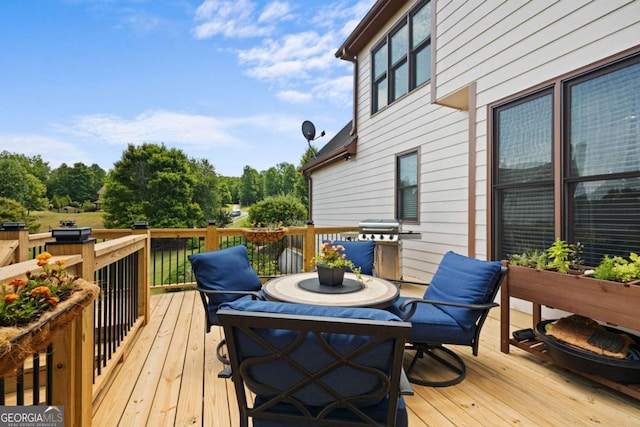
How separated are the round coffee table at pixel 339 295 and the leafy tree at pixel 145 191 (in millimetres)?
17917

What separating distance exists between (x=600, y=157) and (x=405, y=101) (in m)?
3.34

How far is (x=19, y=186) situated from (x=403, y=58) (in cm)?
1967

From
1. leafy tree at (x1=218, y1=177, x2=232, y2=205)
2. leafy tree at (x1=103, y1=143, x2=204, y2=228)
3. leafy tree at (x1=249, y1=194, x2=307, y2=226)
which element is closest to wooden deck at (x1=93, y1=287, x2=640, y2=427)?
leafy tree at (x1=249, y1=194, x2=307, y2=226)

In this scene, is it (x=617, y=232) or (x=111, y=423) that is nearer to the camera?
(x=111, y=423)

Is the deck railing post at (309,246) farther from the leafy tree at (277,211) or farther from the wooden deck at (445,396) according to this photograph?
the leafy tree at (277,211)

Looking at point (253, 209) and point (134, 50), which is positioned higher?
point (134, 50)

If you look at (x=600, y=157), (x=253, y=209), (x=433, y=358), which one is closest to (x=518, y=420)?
(x=433, y=358)

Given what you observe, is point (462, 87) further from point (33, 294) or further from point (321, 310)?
point (33, 294)

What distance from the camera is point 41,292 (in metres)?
1.03

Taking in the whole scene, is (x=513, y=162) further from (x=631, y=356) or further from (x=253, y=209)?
(x=253, y=209)

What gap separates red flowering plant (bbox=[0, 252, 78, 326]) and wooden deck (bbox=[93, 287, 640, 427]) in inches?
45.5

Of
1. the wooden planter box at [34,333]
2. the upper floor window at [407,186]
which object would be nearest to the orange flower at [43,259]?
the wooden planter box at [34,333]

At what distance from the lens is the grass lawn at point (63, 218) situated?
15.2m

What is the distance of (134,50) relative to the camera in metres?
13.1
